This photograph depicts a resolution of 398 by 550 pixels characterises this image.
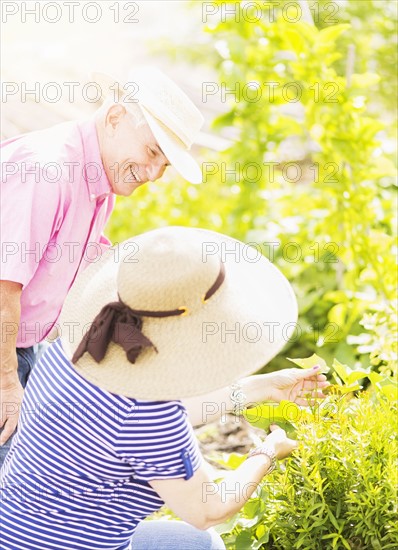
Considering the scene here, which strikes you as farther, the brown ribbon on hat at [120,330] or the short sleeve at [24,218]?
the short sleeve at [24,218]

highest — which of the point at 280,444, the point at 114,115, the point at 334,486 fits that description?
the point at 114,115

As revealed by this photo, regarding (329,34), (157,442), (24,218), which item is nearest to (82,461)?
(157,442)

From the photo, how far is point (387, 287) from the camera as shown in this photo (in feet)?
10.7

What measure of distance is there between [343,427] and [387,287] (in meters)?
1.30

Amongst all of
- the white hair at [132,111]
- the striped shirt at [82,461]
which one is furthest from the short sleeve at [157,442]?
the white hair at [132,111]

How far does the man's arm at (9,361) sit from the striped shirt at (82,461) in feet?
1.47

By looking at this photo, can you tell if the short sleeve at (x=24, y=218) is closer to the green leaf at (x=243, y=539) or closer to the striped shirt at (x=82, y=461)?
the striped shirt at (x=82, y=461)

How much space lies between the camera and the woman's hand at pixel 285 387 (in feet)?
7.18

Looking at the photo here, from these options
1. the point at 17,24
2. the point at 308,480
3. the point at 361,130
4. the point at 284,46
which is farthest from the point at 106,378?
the point at 17,24

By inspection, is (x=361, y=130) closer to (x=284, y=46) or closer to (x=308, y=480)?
(x=284, y=46)

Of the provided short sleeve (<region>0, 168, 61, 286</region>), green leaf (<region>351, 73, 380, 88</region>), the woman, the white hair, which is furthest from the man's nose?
green leaf (<region>351, 73, 380, 88</region>)

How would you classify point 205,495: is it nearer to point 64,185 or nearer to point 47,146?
point 64,185

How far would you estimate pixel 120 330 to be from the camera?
5.40ft

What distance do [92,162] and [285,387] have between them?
792mm
